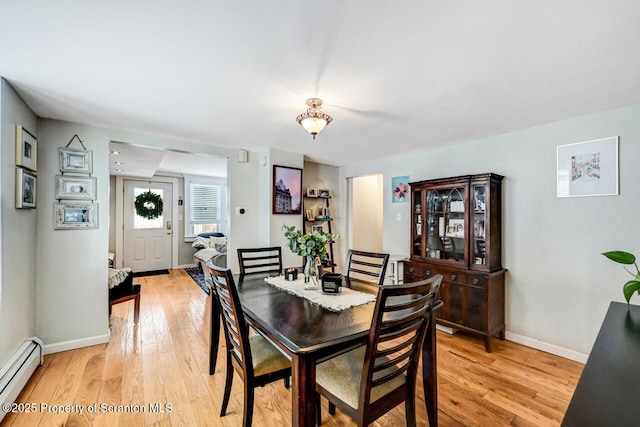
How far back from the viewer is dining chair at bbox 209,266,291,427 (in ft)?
4.72

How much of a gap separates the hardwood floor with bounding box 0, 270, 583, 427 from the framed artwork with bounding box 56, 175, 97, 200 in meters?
1.47

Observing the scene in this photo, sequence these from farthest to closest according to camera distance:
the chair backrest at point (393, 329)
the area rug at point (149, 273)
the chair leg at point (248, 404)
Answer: the area rug at point (149, 273) → the chair leg at point (248, 404) → the chair backrest at point (393, 329)

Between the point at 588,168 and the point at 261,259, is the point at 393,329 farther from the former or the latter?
the point at 588,168

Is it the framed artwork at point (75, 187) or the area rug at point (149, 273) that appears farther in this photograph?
the area rug at point (149, 273)

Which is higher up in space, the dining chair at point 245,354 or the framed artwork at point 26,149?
the framed artwork at point 26,149

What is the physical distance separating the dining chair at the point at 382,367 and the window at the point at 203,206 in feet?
19.4

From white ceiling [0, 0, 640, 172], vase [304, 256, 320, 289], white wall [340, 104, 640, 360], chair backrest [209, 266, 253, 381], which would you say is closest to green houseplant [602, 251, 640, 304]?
white ceiling [0, 0, 640, 172]

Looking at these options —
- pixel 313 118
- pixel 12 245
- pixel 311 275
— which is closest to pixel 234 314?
pixel 311 275

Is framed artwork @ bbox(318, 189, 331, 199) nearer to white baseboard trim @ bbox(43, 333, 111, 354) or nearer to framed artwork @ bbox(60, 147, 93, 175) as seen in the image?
framed artwork @ bbox(60, 147, 93, 175)

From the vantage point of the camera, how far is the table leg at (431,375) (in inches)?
61.2

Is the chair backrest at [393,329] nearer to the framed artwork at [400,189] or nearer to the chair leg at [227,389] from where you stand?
the chair leg at [227,389]

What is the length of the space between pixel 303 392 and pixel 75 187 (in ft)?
9.66

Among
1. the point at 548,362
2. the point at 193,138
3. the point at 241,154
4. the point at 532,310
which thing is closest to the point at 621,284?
the point at 532,310

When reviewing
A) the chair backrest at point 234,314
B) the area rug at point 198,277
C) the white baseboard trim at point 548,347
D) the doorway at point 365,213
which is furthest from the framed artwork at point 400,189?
the area rug at point 198,277
